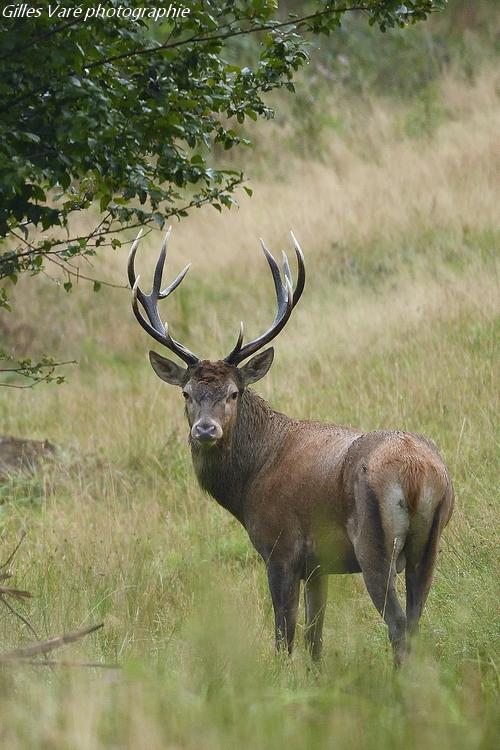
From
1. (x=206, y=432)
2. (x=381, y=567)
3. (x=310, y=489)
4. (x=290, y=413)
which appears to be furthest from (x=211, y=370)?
(x=290, y=413)

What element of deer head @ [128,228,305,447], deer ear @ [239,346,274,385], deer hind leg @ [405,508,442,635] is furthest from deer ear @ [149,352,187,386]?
deer hind leg @ [405,508,442,635]

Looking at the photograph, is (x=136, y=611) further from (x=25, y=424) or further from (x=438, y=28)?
(x=438, y=28)

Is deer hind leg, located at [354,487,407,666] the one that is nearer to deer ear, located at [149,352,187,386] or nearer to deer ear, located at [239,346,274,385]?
deer ear, located at [239,346,274,385]

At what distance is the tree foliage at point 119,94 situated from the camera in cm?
511

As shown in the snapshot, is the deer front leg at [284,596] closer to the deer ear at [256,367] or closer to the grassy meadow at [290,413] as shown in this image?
the grassy meadow at [290,413]

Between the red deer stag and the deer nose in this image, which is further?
the deer nose

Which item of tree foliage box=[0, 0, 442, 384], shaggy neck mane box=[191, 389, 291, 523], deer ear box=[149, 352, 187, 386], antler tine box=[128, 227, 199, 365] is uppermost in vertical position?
tree foliage box=[0, 0, 442, 384]

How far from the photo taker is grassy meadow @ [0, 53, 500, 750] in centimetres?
378

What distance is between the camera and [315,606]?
6781 mm

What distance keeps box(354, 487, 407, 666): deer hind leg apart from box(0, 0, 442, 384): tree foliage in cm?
169

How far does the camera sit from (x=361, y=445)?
613 centimetres

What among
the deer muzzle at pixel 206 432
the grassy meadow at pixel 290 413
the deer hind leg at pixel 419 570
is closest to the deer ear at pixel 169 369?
the deer muzzle at pixel 206 432

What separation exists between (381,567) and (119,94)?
2421mm

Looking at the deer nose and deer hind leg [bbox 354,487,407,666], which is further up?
the deer nose
